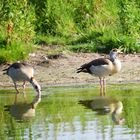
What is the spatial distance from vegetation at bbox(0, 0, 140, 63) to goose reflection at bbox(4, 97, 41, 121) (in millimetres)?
4558

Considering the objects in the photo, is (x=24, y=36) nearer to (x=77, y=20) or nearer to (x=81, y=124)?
(x=77, y=20)

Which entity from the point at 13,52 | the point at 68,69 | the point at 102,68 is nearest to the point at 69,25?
the point at 13,52

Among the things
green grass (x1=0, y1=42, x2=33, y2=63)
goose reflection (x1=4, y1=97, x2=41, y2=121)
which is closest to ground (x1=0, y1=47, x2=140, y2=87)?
green grass (x1=0, y1=42, x2=33, y2=63)

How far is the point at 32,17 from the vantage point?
70.5ft

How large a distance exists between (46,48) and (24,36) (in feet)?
2.82

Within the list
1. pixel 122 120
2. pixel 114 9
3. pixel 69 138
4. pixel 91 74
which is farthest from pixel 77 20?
pixel 69 138

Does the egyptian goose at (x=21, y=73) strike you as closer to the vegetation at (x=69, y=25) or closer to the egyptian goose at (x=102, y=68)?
the egyptian goose at (x=102, y=68)

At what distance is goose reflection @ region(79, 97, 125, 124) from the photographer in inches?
490

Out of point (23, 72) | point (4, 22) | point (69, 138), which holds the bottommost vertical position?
point (69, 138)

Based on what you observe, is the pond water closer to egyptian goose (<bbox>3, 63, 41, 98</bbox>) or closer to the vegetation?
egyptian goose (<bbox>3, 63, 41, 98</bbox>)

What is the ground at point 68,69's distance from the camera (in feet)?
58.6

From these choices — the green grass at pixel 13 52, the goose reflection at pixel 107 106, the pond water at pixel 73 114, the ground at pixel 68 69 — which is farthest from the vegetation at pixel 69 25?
the goose reflection at pixel 107 106

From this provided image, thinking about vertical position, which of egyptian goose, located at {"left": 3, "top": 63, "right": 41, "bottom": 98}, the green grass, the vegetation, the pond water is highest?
the vegetation

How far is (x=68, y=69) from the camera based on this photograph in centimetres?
1886
